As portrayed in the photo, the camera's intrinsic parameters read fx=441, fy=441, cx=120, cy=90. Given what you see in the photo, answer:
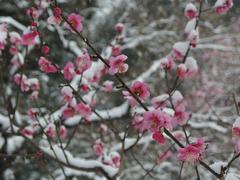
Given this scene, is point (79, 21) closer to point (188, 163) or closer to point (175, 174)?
point (188, 163)

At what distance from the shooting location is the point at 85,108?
3318 mm

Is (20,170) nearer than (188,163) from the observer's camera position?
No

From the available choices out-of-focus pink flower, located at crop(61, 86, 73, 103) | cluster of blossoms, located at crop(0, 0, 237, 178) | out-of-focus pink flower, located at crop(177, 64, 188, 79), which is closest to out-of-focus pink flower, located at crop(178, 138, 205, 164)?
cluster of blossoms, located at crop(0, 0, 237, 178)

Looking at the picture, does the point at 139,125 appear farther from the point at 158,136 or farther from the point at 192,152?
the point at 192,152

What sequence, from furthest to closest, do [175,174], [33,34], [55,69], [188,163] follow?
[175,174] → [33,34] → [55,69] → [188,163]

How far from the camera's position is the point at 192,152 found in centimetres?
190

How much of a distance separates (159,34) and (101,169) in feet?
19.0

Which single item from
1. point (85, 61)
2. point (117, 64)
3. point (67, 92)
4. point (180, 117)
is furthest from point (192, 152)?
point (67, 92)

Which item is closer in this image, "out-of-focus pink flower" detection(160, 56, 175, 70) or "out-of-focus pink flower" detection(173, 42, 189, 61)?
"out-of-focus pink flower" detection(160, 56, 175, 70)

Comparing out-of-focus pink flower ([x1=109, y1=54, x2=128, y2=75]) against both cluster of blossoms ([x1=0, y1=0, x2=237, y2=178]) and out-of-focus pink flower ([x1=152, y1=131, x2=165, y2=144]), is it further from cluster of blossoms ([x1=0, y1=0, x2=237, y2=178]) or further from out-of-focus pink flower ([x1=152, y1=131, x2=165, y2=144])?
out-of-focus pink flower ([x1=152, y1=131, x2=165, y2=144])

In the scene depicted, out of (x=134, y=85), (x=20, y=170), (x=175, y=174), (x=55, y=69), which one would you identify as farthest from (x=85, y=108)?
(x=175, y=174)

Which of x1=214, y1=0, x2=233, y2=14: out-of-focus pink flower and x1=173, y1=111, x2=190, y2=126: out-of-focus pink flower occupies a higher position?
x1=214, y1=0, x2=233, y2=14: out-of-focus pink flower

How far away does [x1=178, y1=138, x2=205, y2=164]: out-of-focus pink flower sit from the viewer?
1.90 metres

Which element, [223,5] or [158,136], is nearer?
[158,136]
